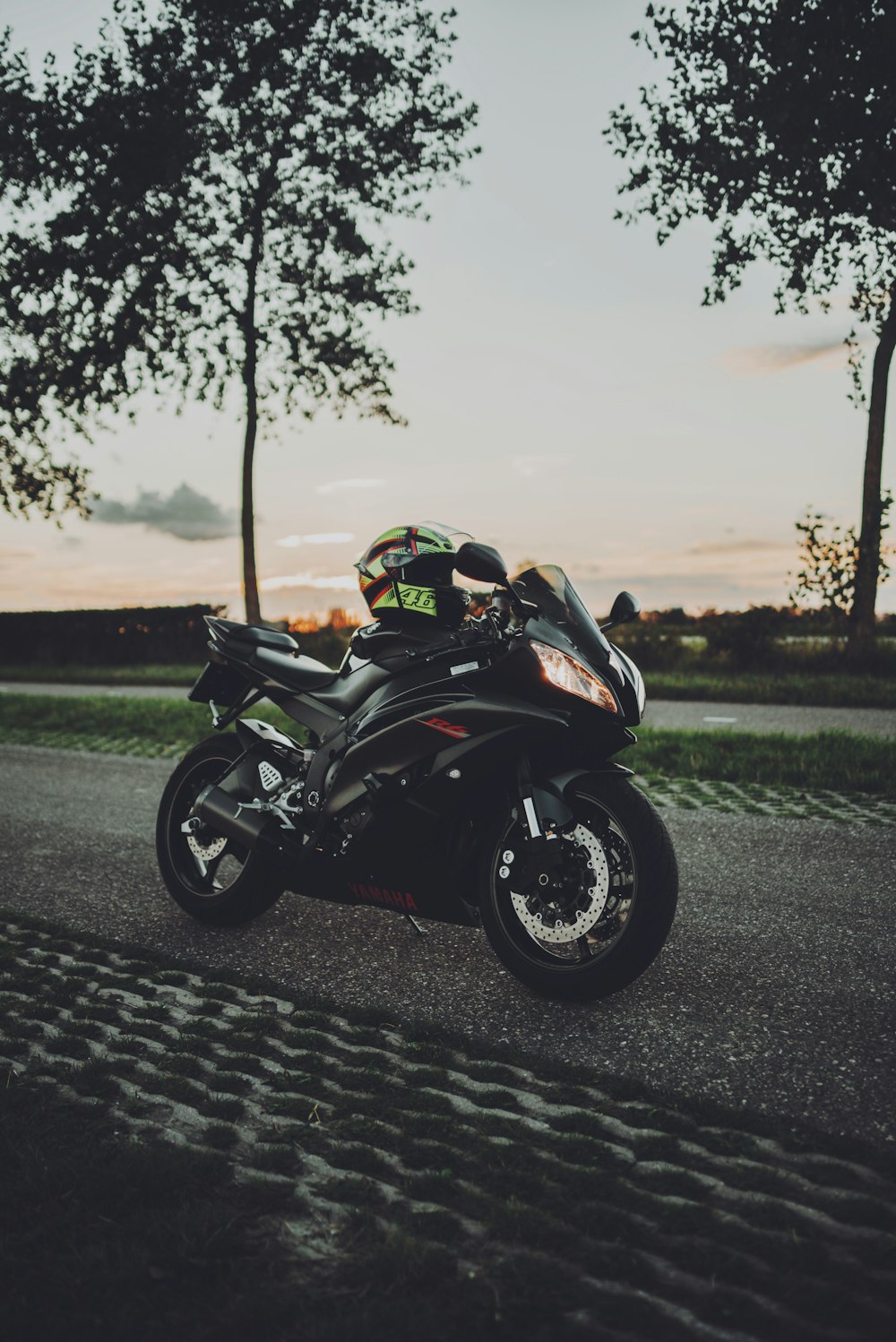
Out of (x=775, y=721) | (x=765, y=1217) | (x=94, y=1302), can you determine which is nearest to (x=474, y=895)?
(x=765, y=1217)

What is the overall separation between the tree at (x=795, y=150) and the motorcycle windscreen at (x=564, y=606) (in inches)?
566

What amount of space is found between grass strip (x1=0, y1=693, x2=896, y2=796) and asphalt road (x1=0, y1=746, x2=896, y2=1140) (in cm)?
170

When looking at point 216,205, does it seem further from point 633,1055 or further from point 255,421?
point 633,1055

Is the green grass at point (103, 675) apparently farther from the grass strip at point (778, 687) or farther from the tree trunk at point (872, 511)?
the tree trunk at point (872, 511)

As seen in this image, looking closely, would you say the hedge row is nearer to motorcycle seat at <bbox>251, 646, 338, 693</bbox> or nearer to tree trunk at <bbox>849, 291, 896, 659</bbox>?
tree trunk at <bbox>849, 291, 896, 659</bbox>

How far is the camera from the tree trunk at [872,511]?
17.2 meters

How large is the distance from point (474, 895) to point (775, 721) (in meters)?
8.86

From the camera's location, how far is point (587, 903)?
3.64 m

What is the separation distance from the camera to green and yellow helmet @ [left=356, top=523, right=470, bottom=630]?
13.4ft

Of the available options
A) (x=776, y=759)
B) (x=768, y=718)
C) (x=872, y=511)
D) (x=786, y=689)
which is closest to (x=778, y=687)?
(x=786, y=689)

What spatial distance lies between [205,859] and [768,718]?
8.88 meters

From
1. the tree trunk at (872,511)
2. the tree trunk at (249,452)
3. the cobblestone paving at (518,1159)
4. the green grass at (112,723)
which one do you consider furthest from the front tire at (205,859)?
the tree trunk at (249,452)

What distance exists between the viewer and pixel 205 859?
5.00m

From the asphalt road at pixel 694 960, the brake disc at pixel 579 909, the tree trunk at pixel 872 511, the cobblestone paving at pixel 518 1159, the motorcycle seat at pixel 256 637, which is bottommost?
the cobblestone paving at pixel 518 1159
